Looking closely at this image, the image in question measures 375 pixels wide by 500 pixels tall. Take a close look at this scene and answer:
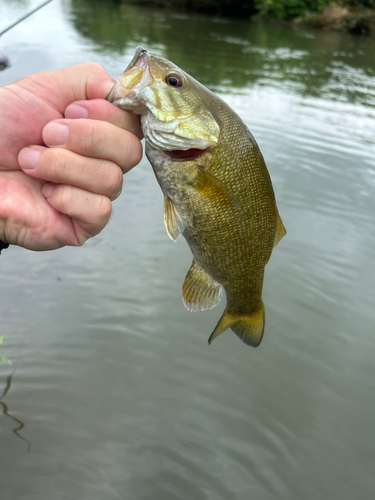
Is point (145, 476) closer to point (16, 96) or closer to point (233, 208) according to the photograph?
point (233, 208)

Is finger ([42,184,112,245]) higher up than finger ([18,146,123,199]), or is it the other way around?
A: finger ([18,146,123,199])

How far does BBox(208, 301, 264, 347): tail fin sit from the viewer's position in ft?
7.65

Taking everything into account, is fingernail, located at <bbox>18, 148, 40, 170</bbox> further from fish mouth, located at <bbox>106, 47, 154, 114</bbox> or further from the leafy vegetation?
the leafy vegetation

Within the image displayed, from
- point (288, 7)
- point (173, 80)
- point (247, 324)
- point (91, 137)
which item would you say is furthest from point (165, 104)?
point (288, 7)

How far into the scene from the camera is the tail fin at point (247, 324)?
7.65 feet

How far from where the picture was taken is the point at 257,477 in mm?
3059

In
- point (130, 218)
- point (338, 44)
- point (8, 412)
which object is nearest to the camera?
point (8, 412)

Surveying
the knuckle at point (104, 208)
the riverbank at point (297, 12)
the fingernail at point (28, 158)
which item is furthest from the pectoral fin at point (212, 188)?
the riverbank at point (297, 12)

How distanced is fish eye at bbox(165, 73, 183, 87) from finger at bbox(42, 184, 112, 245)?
549 mm

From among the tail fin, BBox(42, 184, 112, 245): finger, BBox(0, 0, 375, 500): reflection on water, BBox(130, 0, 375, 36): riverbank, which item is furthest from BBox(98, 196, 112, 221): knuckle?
BBox(130, 0, 375, 36): riverbank

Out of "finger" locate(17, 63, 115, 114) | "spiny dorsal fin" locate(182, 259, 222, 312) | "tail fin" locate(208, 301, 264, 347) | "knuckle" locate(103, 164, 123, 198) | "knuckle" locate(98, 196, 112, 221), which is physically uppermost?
"finger" locate(17, 63, 115, 114)

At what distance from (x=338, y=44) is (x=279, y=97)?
14.5 meters

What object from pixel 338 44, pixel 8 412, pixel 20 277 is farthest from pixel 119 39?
pixel 8 412

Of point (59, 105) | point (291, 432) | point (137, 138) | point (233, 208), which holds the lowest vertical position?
point (291, 432)
